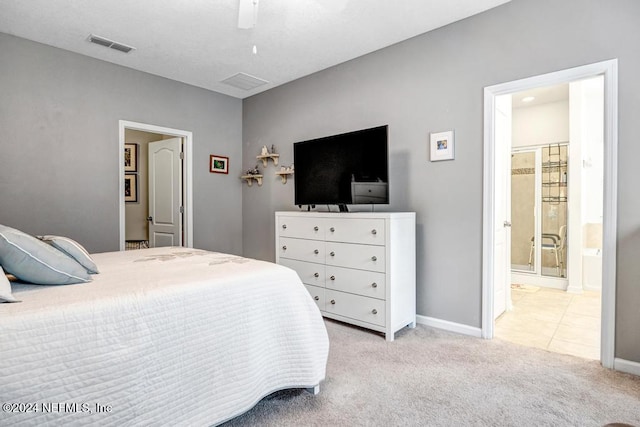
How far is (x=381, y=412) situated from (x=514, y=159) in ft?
15.8

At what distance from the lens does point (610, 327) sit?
220cm

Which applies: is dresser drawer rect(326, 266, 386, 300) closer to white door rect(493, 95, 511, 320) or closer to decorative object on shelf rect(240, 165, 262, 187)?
white door rect(493, 95, 511, 320)

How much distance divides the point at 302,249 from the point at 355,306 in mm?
755

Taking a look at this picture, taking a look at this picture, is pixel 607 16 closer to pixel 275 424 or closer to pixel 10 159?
pixel 275 424

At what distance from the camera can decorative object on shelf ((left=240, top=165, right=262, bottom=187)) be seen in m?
4.61

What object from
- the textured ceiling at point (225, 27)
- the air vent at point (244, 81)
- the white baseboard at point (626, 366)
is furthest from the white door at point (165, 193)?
the white baseboard at point (626, 366)

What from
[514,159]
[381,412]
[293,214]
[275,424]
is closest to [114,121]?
[293,214]

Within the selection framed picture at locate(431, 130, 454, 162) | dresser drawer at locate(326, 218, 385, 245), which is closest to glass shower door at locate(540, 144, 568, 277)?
framed picture at locate(431, 130, 454, 162)

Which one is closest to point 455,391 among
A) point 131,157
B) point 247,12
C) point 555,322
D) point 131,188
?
point 555,322

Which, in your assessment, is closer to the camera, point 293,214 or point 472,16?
point 472,16

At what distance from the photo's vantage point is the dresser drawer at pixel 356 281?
2738mm

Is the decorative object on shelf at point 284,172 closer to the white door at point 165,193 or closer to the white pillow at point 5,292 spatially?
the white door at point 165,193

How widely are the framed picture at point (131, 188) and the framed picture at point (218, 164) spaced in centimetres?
143

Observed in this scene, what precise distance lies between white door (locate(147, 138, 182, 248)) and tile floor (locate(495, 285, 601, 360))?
3.86 metres
